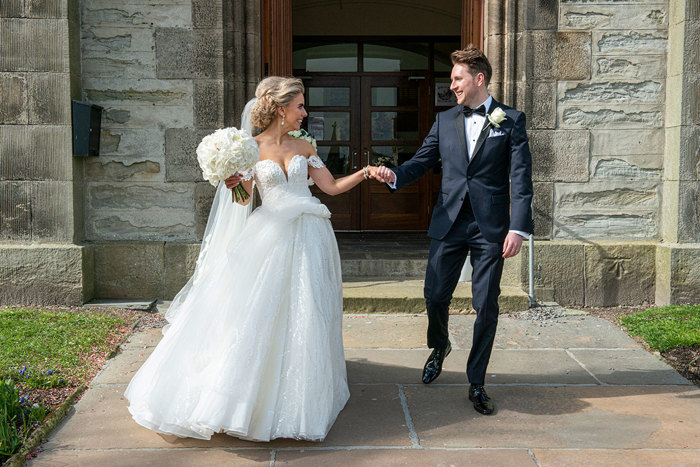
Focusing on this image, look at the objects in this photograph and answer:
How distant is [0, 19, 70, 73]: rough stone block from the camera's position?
6484 mm

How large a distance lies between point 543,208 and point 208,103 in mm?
3215

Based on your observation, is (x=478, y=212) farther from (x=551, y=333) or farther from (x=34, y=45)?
(x=34, y=45)

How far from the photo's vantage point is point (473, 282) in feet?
14.5

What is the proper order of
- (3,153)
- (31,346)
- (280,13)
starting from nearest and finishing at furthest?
(31,346)
(3,153)
(280,13)

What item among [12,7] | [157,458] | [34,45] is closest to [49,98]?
[34,45]

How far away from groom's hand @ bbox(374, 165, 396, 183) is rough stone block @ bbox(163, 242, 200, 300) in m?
2.93

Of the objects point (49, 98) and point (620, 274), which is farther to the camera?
point (620, 274)

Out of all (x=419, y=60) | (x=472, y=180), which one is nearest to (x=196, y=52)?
(x=472, y=180)

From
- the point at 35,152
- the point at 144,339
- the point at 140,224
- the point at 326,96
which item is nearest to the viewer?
the point at 144,339

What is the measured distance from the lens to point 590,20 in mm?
6805

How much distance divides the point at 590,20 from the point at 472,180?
10.7ft

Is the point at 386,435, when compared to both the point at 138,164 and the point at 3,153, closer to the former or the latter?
the point at 138,164

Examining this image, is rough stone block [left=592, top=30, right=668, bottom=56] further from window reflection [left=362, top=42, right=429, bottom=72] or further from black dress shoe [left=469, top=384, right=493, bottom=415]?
window reflection [left=362, top=42, right=429, bottom=72]

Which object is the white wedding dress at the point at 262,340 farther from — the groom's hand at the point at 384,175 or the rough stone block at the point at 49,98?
the rough stone block at the point at 49,98
